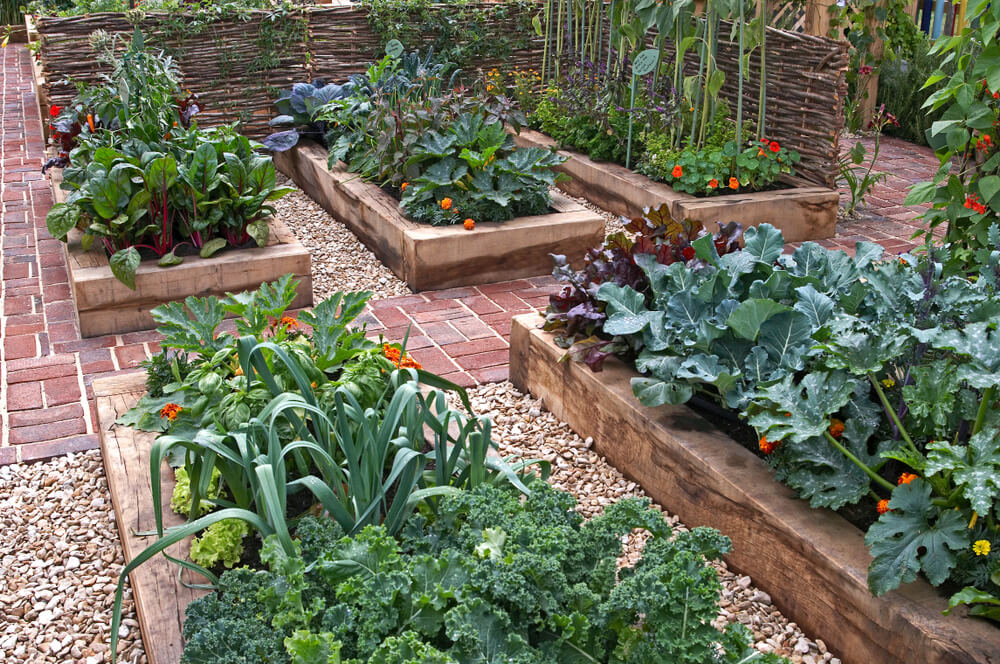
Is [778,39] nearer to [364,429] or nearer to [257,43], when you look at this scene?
[257,43]

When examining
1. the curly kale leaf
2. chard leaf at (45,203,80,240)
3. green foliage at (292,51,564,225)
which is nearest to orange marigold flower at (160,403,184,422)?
the curly kale leaf

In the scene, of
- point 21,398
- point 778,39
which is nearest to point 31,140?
point 21,398

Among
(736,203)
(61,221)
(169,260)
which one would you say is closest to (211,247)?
(169,260)

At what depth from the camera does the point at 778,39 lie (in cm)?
595

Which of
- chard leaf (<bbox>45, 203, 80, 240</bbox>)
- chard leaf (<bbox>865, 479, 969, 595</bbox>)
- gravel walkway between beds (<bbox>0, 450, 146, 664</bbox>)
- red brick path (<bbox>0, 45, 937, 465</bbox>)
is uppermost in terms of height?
chard leaf (<bbox>45, 203, 80, 240</bbox>)

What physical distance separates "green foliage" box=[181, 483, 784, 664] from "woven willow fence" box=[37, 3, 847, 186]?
14.5ft

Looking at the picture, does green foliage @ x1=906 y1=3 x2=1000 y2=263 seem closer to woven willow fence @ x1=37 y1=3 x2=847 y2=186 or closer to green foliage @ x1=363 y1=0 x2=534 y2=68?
woven willow fence @ x1=37 y1=3 x2=847 y2=186

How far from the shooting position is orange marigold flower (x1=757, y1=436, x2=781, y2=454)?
252 cm

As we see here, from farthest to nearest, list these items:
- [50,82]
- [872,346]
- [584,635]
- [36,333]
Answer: [50,82] < [36,333] < [872,346] < [584,635]

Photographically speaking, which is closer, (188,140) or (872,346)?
(872,346)

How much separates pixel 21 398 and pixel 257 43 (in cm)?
412

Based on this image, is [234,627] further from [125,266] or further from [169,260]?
[169,260]

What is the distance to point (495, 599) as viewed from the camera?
6.10 feet

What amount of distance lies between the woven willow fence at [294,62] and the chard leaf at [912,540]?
4.02 m
